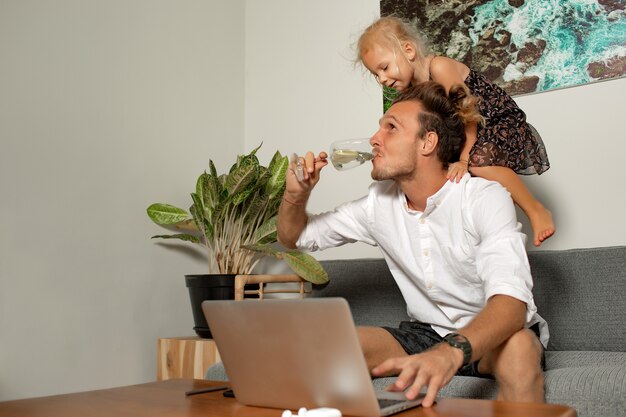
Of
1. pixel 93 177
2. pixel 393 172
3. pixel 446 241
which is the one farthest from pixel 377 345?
pixel 93 177

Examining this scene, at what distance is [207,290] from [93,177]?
2.12 feet

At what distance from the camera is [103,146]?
2748 millimetres

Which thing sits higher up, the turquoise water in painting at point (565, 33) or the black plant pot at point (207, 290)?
the turquoise water in painting at point (565, 33)

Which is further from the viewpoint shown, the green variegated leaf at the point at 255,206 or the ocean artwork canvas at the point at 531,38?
the green variegated leaf at the point at 255,206

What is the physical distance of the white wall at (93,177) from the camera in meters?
2.42

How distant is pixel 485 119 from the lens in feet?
6.97

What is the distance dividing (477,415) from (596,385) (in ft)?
2.05

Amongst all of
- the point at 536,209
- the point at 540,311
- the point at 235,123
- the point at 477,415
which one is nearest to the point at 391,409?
the point at 477,415

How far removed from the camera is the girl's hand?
75.5 inches

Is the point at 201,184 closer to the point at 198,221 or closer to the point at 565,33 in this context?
the point at 198,221

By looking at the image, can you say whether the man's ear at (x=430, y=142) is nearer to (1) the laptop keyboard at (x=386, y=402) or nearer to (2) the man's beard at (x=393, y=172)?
(2) the man's beard at (x=393, y=172)

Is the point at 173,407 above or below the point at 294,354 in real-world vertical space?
below

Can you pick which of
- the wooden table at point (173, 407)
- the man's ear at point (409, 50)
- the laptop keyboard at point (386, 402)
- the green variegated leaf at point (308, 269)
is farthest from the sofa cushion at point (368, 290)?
the laptop keyboard at point (386, 402)

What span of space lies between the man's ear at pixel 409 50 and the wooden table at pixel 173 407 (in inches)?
54.2
